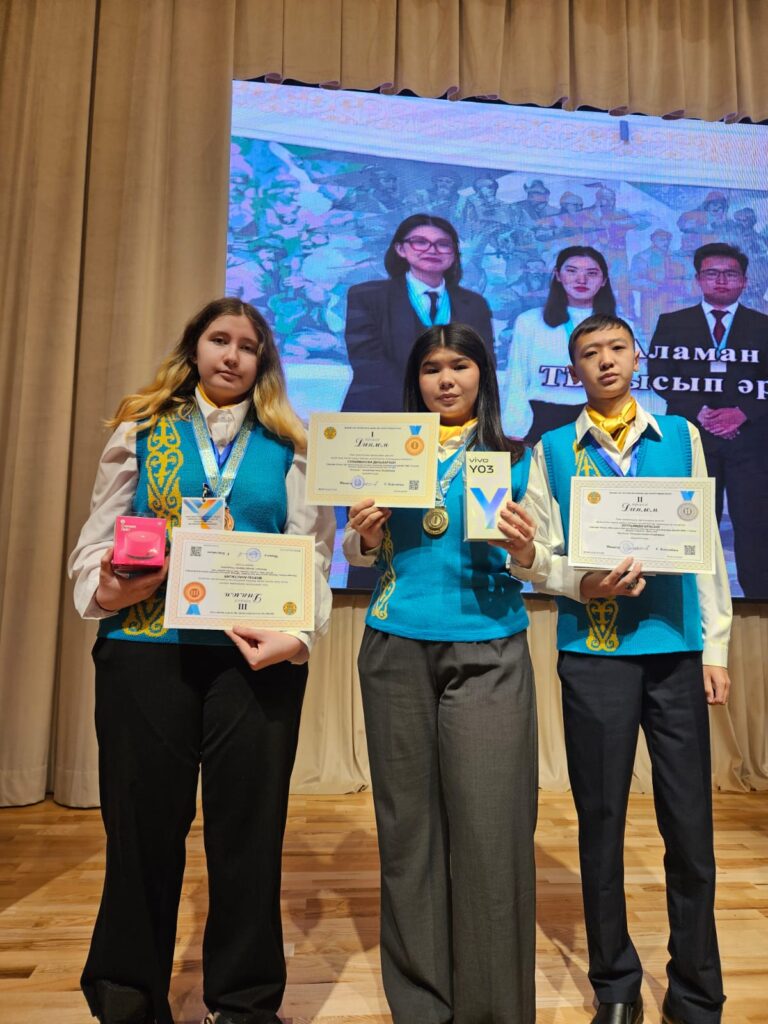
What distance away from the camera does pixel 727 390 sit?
394cm

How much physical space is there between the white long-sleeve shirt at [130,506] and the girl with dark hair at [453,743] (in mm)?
110

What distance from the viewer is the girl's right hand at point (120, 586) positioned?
151cm

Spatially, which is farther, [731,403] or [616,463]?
[731,403]

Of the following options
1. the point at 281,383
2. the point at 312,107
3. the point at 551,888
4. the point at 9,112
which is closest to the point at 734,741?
the point at 551,888

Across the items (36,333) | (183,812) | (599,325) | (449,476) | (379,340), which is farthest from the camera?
(379,340)

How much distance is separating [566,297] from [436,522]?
2.63 meters

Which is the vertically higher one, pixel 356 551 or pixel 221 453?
pixel 221 453

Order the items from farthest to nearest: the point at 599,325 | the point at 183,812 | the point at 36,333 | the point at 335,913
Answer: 1. the point at 36,333
2. the point at 335,913
3. the point at 599,325
4. the point at 183,812

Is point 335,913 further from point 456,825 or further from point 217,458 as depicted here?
point 217,458

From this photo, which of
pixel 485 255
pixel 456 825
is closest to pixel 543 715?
pixel 485 255

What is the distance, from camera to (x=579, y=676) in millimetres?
1848

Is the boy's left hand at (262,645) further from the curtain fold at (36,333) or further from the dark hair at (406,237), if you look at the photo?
the dark hair at (406,237)

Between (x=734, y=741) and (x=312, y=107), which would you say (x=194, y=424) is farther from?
(x=734, y=741)

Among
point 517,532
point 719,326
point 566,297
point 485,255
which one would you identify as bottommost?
point 517,532
